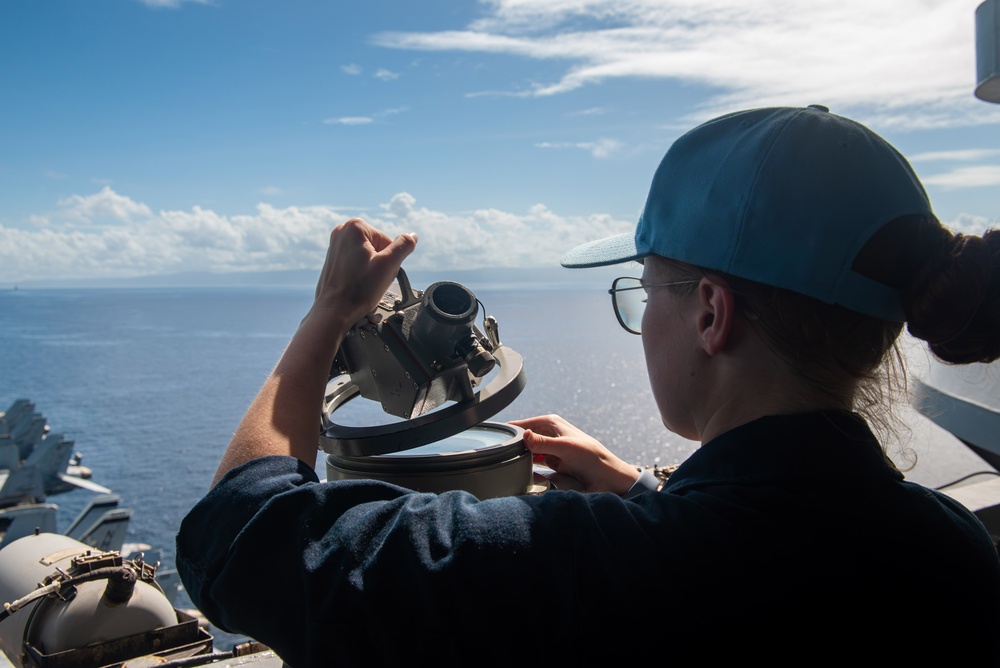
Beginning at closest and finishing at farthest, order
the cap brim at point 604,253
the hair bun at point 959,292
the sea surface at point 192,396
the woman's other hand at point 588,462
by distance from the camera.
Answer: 1. the hair bun at point 959,292
2. the cap brim at point 604,253
3. the woman's other hand at point 588,462
4. the sea surface at point 192,396

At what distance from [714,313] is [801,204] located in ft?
0.64

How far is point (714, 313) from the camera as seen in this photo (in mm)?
1248

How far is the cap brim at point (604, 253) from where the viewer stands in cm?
141

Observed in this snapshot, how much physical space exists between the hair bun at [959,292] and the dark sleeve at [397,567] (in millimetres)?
506

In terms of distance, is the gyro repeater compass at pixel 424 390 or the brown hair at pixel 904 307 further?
the gyro repeater compass at pixel 424 390

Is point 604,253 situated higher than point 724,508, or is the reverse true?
point 604,253

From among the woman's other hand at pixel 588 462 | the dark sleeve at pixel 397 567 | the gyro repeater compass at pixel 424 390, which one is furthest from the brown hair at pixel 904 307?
the woman's other hand at pixel 588 462

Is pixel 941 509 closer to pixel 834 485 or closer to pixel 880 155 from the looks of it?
pixel 834 485

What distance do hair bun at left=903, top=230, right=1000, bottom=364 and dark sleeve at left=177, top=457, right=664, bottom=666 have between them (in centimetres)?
51

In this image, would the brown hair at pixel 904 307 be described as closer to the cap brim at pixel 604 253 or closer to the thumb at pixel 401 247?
the cap brim at pixel 604 253

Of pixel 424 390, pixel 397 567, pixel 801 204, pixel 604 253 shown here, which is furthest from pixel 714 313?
pixel 424 390

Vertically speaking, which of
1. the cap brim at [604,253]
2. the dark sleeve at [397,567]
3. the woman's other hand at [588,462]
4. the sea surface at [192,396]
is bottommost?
the sea surface at [192,396]

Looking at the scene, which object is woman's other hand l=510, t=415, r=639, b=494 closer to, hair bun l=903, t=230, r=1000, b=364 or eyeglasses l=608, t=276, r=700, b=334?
eyeglasses l=608, t=276, r=700, b=334

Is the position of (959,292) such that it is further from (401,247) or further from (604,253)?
(401,247)
